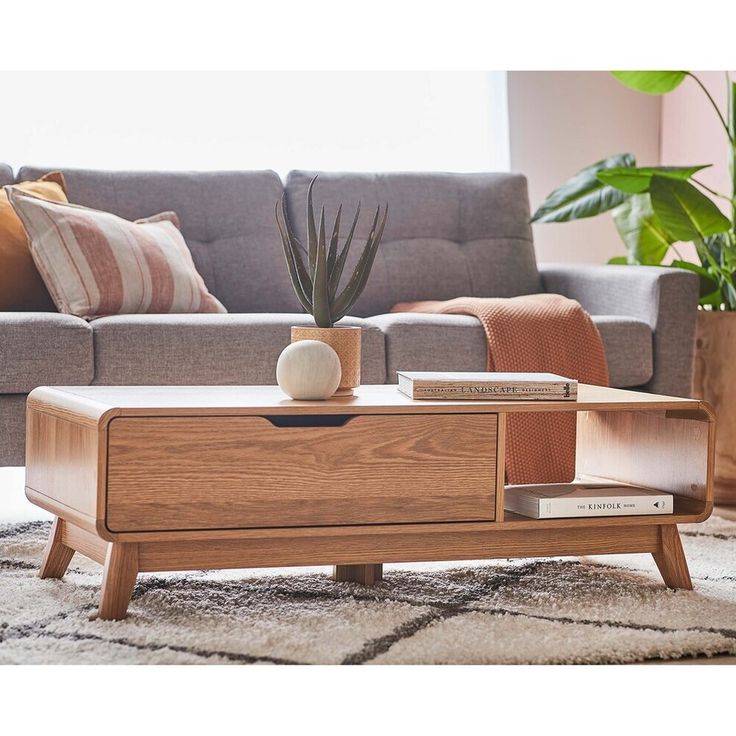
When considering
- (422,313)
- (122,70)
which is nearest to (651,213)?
(422,313)

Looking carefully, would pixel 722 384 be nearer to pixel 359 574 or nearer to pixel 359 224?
pixel 359 224

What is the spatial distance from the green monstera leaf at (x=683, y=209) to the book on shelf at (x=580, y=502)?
1.39m

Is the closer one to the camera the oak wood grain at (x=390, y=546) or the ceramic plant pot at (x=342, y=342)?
the oak wood grain at (x=390, y=546)

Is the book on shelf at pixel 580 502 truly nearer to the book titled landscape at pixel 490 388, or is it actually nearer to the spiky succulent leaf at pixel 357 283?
the book titled landscape at pixel 490 388

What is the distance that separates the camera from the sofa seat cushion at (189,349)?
272 centimetres

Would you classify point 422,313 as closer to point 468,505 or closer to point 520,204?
point 520,204

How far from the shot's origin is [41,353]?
8.66ft

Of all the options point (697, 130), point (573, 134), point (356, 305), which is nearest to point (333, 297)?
point (356, 305)

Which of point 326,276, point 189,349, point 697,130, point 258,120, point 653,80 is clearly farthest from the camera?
point 697,130

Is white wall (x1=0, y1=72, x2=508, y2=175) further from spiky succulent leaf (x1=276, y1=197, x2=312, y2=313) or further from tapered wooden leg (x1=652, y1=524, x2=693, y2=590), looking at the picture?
tapered wooden leg (x1=652, y1=524, x2=693, y2=590)

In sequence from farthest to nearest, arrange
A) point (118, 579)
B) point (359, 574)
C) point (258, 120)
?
point (258, 120), point (359, 574), point (118, 579)

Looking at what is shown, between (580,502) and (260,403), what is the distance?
62cm

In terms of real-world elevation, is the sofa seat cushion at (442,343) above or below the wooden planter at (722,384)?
above

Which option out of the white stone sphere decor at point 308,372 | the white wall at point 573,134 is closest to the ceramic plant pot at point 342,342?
the white stone sphere decor at point 308,372
